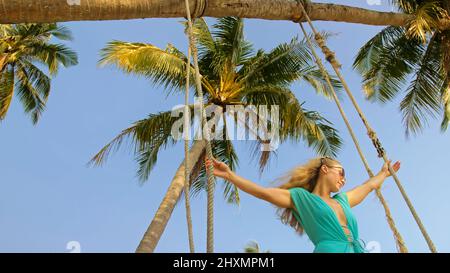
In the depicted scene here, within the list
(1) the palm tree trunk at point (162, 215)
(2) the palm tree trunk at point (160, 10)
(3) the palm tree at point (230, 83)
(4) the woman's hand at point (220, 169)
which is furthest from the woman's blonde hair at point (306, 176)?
(3) the palm tree at point (230, 83)

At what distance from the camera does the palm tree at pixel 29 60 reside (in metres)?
14.5

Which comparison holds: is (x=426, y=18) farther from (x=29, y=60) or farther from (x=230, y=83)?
(x=29, y=60)

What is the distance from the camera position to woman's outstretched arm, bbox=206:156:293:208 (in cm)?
268

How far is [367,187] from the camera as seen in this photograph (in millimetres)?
3184

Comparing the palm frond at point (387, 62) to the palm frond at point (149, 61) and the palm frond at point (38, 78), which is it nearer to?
the palm frond at point (149, 61)

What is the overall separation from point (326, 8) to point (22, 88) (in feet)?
41.3

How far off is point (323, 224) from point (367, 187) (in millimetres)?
638

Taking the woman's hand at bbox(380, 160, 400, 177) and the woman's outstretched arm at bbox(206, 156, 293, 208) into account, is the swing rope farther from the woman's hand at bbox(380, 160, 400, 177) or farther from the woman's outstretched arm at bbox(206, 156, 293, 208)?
the woman's outstretched arm at bbox(206, 156, 293, 208)

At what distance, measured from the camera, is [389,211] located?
11.7 feet

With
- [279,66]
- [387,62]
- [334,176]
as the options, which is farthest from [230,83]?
[334,176]

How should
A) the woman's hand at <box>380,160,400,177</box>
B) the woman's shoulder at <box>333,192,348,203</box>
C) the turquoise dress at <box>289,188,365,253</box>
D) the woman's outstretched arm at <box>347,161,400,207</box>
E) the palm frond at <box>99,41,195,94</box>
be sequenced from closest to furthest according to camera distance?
1. the turquoise dress at <box>289,188,365,253</box>
2. the woman's shoulder at <box>333,192,348,203</box>
3. the woman's outstretched arm at <box>347,161,400,207</box>
4. the woman's hand at <box>380,160,400,177</box>
5. the palm frond at <box>99,41,195,94</box>

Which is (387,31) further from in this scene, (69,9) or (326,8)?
(69,9)

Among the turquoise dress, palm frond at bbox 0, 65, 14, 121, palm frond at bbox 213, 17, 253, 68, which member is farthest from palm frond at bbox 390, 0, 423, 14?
palm frond at bbox 0, 65, 14, 121
